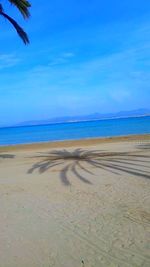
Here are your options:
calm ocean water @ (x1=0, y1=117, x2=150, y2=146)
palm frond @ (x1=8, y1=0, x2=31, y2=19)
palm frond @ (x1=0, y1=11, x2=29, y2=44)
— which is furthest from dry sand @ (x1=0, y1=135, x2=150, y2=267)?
calm ocean water @ (x1=0, y1=117, x2=150, y2=146)

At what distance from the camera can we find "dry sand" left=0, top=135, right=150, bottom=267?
4.21 metres

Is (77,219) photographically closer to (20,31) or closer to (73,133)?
(20,31)

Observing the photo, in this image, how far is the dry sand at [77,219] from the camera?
4.21m

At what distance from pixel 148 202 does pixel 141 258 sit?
2.58 m

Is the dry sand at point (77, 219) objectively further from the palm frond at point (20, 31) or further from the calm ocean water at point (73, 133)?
the calm ocean water at point (73, 133)

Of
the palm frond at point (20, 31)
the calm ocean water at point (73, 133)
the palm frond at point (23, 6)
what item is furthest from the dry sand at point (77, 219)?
the calm ocean water at point (73, 133)

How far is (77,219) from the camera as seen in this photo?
5.73m

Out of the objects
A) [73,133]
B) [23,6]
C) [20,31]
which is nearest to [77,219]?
[20,31]

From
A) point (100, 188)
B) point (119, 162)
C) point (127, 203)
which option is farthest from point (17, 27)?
point (127, 203)

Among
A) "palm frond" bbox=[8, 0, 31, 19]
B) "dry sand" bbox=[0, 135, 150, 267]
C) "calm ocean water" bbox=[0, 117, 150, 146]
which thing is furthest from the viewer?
"calm ocean water" bbox=[0, 117, 150, 146]

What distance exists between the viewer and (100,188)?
8.05m

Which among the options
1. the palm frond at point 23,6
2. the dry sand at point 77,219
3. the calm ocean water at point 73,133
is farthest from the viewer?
the calm ocean water at point 73,133

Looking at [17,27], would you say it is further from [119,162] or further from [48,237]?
[48,237]

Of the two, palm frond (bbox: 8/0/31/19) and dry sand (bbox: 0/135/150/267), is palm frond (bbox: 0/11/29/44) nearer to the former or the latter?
palm frond (bbox: 8/0/31/19)
